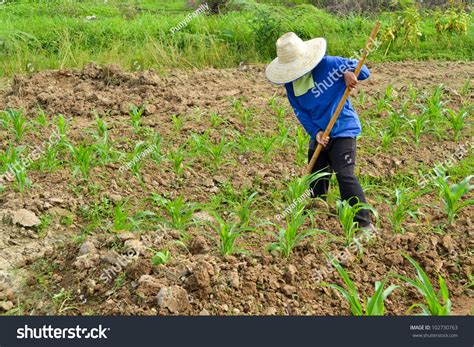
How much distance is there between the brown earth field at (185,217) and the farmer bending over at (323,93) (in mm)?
363

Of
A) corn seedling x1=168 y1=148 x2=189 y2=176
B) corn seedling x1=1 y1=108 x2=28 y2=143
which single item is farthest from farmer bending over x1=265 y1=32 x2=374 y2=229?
corn seedling x1=1 y1=108 x2=28 y2=143

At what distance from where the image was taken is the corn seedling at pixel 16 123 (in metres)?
5.79

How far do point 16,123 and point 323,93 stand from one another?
9.75 feet

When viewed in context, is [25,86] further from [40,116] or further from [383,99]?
[383,99]

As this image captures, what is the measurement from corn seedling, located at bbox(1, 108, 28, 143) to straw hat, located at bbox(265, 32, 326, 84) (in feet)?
8.68

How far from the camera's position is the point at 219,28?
932 cm

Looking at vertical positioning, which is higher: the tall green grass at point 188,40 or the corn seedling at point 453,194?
the corn seedling at point 453,194

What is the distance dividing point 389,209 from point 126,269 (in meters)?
2.08

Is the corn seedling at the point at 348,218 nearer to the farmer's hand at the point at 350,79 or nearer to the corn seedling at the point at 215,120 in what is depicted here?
the farmer's hand at the point at 350,79

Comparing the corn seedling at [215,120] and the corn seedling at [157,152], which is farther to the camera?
the corn seedling at [215,120]

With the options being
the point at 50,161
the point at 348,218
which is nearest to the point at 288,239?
the point at 348,218

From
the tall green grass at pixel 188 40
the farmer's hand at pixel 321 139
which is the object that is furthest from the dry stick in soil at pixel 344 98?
the tall green grass at pixel 188 40

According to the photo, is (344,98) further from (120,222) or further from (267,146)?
(120,222)

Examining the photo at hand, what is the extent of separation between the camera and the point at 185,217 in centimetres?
429
